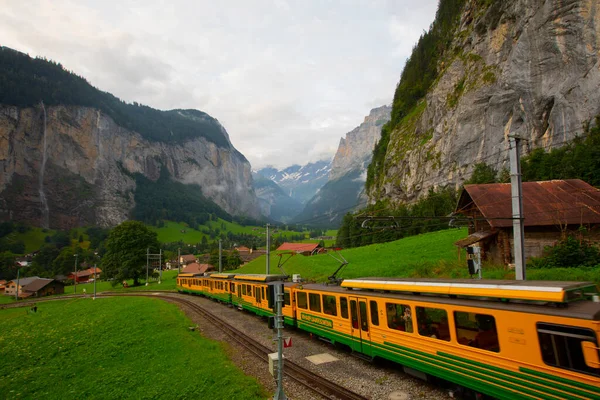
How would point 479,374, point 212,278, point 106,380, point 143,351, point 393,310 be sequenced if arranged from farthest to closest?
point 212,278 < point 143,351 < point 106,380 < point 393,310 < point 479,374

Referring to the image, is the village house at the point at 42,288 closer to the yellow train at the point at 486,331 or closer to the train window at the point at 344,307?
the train window at the point at 344,307

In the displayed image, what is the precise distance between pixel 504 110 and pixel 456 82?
17.9 metres

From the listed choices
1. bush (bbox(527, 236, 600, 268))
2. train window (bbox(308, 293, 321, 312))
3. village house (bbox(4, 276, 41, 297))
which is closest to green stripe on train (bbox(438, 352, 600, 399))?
train window (bbox(308, 293, 321, 312))

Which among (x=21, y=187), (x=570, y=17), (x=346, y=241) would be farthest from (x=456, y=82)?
(x=21, y=187)

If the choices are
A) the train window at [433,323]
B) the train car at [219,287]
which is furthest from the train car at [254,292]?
the train window at [433,323]

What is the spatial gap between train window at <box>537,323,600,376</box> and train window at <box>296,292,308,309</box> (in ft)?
38.3

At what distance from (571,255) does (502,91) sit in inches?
1608

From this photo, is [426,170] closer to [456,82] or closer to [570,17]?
[456,82]

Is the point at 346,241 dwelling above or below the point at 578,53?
below

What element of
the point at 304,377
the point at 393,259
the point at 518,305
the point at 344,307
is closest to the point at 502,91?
the point at 393,259

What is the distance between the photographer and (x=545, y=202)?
76.9 feet

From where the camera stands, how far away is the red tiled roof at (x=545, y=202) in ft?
71.7

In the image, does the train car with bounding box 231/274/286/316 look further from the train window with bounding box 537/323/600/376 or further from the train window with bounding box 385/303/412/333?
the train window with bounding box 537/323/600/376

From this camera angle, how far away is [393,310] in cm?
1183
